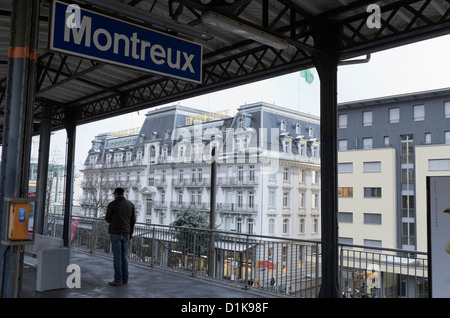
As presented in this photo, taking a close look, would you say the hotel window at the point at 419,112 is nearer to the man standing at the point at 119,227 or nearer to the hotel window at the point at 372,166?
the hotel window at the point at 372,166

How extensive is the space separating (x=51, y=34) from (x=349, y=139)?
177 feet

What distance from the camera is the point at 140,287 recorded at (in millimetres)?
7926

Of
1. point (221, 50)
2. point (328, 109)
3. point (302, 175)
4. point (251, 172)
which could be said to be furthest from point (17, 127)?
point (302, 175)

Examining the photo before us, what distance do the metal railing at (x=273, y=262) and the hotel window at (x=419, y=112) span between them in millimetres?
43624

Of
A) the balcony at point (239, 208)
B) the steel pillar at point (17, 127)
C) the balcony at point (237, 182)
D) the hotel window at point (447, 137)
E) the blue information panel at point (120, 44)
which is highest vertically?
the hotel window at point (447, 137)

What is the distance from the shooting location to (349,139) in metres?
54.7

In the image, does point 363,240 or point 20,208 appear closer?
point 20,208

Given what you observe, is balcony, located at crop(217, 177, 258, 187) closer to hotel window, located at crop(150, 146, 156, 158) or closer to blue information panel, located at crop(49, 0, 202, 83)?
hotel window, located at crop(150, 146, 156, 158)

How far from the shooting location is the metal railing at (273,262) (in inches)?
271

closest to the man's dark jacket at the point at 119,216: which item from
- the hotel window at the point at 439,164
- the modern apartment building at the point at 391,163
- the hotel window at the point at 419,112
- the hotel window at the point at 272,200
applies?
the hotel window at the point at 272,200

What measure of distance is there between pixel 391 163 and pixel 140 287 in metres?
48.6

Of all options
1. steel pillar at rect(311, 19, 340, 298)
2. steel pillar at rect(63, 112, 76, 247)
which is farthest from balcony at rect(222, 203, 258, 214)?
steel pillar at rect(311, 19, 340, 298)

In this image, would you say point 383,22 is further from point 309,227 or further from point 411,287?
point 309,227

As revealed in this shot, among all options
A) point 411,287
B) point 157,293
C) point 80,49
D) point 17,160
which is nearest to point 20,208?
point 17,160
